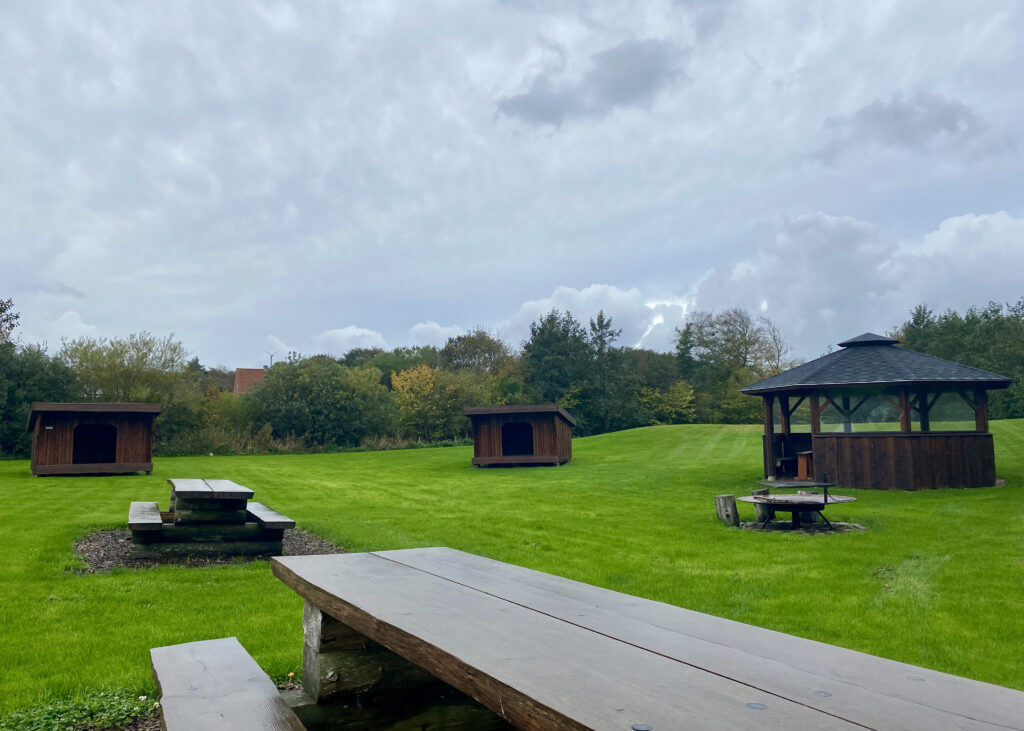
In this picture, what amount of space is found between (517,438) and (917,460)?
47.1ft

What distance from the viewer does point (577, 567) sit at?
7312 mm

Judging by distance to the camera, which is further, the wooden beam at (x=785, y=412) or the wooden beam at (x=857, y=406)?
the wooden beam at (x=785, y=412)

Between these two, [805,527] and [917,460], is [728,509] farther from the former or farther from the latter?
[917,460]

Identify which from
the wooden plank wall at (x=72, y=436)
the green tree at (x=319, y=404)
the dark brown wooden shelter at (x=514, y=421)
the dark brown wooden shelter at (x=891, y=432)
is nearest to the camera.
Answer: the dark brown wooden shelter at (x=891, y=432)

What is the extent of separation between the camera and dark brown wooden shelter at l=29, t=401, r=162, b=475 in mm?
18875

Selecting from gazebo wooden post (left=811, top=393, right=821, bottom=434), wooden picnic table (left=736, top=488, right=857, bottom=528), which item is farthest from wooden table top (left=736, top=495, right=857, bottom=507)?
gazebo wooden post (left=811, top=393, right=821, bottom=434)

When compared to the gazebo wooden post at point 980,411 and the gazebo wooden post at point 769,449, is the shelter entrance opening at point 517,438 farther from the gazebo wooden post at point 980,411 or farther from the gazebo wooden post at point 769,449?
the gazebo wooden post at point 980,411

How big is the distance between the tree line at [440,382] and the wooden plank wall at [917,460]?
2251cm

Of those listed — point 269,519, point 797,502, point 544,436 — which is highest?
point 544,436

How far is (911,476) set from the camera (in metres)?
15.4

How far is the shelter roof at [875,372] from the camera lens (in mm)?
15953

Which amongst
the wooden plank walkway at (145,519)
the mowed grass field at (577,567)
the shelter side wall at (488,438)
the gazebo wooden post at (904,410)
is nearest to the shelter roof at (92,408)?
the mowed grass field at (577,567)

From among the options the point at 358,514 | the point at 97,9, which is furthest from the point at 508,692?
the point at 97,9

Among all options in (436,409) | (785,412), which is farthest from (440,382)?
(785,412)
